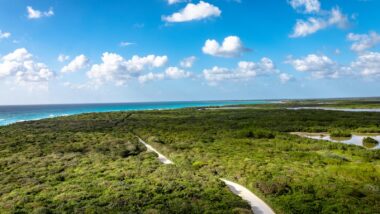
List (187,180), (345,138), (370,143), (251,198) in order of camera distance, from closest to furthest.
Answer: (251,198) < (187,180) < (370,143) < (345,138)

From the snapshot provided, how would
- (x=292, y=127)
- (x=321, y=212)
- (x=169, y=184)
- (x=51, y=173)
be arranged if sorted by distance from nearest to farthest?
(x=321, y=212) → (x=169, y=184) → (x=51, y=173) → (x=292, y=127)

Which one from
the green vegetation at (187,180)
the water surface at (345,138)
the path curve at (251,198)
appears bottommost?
the water surface at (345,138)

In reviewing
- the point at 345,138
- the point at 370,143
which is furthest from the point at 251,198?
the point at 345,138

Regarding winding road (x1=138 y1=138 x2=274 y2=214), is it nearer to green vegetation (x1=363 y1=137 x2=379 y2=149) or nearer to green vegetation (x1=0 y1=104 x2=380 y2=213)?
green vegetation (x1=0 y1=104 x2=380 y2=213)

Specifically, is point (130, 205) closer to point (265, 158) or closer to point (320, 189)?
point (320, 189)

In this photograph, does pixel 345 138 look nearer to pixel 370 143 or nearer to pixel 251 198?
pixel 370 143

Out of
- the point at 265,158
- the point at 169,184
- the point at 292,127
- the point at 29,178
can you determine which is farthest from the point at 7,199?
the point at 292,127

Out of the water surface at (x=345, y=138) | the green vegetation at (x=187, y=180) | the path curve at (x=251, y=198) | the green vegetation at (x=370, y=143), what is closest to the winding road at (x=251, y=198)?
the path curve at (x=251, y=198)

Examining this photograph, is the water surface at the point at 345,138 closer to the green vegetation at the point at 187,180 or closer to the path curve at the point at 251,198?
the green vegetation at the point at 187,180
